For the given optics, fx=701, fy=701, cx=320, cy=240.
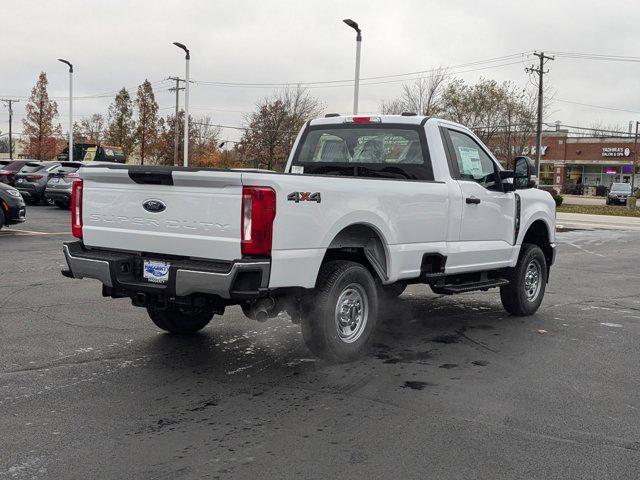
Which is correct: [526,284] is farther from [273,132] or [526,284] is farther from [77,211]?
[273,132]

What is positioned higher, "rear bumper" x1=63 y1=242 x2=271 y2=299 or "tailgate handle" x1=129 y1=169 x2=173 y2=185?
"tailgate handle" x1=129 y1=169 x2=173 y2=185

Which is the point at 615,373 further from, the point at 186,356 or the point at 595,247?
the point at 595,247

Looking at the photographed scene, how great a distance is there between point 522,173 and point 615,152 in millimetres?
79965

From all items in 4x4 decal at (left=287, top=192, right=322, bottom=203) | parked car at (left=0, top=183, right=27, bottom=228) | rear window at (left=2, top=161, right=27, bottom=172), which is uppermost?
rear window at (left=2, top=161, right=27, bottom=172)

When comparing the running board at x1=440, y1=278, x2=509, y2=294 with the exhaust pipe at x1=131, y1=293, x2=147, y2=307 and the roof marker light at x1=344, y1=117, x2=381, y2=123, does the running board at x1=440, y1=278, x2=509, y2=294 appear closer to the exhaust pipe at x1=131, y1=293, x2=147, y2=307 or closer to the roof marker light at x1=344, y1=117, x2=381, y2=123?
the roof marker light at x1=344, y1=117, x2=381, y2=123

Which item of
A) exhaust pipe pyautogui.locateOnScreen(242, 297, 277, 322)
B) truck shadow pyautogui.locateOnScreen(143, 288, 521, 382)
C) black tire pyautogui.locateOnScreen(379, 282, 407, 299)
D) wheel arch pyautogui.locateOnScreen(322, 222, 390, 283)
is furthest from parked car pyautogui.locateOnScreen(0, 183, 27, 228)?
exhaust pipe pyautogui.locateOnScreen(242, 297, 277, 322)

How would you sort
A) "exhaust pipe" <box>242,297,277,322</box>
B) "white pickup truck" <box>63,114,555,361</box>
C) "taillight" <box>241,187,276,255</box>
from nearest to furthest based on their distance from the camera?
"taillight" <box>241,187,276,255</box>, "white pickup truck" <box>63,114,555,361</box>, "exhaust pipe" <box>242,297,277,322</box>

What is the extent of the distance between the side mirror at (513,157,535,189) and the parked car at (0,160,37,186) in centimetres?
2305

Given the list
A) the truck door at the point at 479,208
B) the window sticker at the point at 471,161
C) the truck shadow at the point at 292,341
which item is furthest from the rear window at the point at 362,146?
the truck shadow at the point at 292,341

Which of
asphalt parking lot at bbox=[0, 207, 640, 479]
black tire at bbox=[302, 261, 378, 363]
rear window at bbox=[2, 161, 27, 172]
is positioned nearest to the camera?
asphalt parking lot at bbox=[0, 207, 640, 479]

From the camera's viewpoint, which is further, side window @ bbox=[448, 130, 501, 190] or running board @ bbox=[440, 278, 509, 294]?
side window @ bbox=[448, 130, 501, 190]

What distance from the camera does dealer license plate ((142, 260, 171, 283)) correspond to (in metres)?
5.24

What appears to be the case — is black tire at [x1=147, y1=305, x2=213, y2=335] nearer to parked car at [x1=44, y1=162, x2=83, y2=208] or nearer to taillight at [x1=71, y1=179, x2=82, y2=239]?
taillight at [x1=71, y1=179, x2=82, y2=239]

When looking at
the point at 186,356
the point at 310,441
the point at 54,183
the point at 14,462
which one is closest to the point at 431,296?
the point at 186,356
